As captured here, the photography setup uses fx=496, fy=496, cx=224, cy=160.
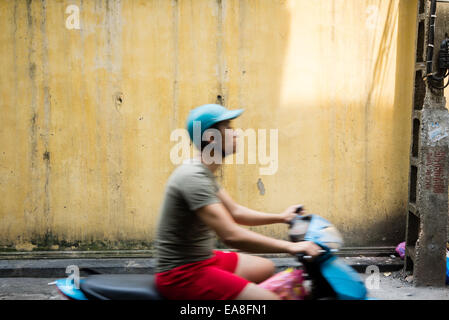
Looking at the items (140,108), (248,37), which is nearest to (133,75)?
(140,108)

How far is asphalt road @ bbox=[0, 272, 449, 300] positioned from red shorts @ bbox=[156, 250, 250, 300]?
3.03 metres

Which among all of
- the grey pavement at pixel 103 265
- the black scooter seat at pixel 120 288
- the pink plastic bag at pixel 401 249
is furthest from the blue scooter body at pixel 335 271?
the pink plastic bag at pixel 401 249

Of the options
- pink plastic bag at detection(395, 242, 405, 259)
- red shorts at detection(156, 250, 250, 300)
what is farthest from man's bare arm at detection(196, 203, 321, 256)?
pink plastic bag at detection(395, 242, 405, 259)

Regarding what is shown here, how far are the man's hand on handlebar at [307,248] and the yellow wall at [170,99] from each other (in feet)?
11.4

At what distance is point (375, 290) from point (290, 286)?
306 cm

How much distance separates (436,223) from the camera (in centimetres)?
516

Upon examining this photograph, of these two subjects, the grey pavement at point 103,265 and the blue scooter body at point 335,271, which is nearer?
the blue scooter body at point 335,271

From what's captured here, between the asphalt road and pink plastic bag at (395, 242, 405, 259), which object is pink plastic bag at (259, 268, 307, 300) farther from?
pink plastic bag at (395, 242, 405, 259)

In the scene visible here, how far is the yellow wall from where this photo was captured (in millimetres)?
5781

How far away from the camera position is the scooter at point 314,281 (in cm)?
244

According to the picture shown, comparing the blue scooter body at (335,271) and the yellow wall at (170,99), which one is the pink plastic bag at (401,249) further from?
the blue scooter body at (335,271)

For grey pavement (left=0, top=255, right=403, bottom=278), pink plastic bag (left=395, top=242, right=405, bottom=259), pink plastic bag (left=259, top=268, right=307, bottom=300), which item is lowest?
grey pavement (left=0, top=255, right=403, bottom=278)

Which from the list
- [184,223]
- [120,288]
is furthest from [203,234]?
[120,288]

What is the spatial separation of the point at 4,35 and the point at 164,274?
4430mm
